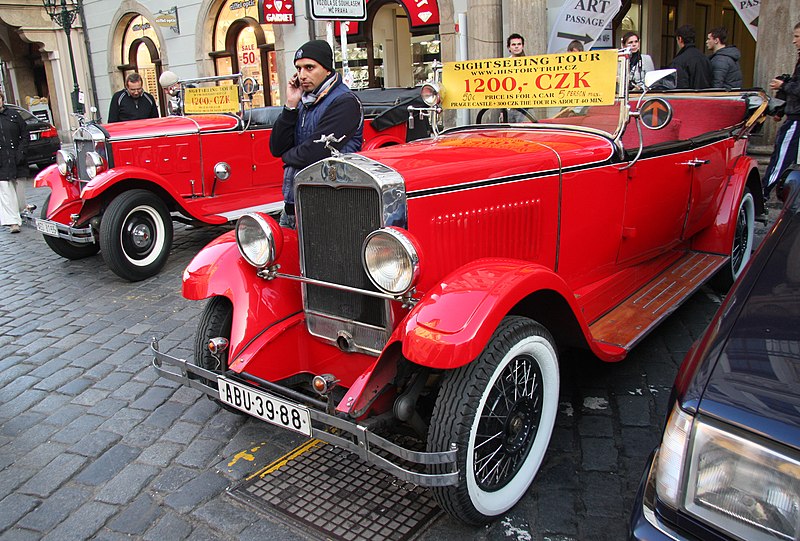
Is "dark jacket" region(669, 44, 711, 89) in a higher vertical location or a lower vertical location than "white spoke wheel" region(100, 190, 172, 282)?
higher

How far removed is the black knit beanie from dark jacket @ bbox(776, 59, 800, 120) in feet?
16.3

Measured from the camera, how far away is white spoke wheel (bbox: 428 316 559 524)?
2.20 m

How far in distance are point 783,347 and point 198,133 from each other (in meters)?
6.30

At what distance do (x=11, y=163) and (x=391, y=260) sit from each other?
24.2 ft

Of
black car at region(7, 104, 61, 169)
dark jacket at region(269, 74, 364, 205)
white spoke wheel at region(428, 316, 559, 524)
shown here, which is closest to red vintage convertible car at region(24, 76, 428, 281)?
dark jacket at region(269, 74, 364, 205)

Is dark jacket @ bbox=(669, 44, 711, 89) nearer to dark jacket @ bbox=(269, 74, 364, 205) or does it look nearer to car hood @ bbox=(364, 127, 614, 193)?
car hood @ bbox=(364, 127, 614, 193)

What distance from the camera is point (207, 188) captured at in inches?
272

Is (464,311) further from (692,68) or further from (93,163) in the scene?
(692,68)

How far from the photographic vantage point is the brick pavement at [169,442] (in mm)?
2478

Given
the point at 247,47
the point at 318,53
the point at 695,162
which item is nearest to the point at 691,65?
the point at 695,162

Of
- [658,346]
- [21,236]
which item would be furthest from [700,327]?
[21,236]

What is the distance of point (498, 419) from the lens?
2400mm

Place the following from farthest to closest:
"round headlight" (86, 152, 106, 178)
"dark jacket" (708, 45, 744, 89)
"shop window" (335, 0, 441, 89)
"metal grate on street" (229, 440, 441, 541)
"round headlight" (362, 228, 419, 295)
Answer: "shop window" (335, 0, 441, 89) < "dark jacket" (708, 45, 744, 89) < "round headlight" (86, 152, 106, 178) < "metal grate on street" (229, 440, 441, 541) < "round headlight" (362, 228, 419, 295)

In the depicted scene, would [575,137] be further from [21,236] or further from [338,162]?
[21,236]
